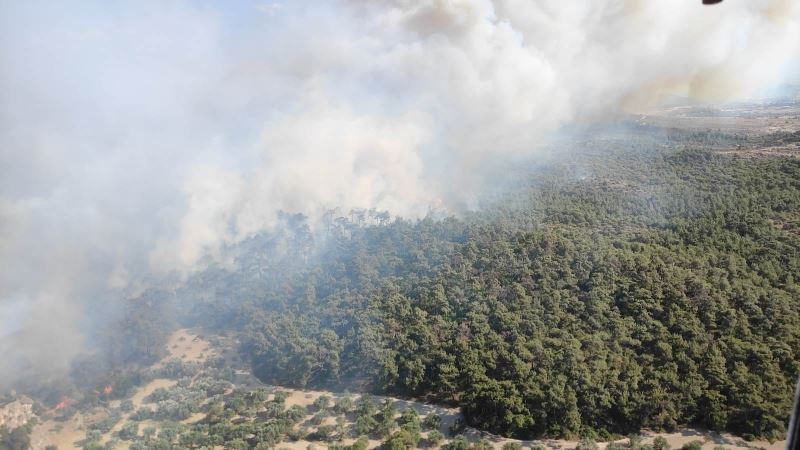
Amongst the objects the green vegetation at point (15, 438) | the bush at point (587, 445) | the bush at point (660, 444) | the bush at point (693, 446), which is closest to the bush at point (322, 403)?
the bush at point (587, 445)

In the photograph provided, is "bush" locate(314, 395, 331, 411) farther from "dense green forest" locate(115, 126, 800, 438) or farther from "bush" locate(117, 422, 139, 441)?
"bush" locate(117, 422, 139, 441)

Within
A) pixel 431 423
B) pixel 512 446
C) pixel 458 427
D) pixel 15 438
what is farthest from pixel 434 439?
pixel 15 438

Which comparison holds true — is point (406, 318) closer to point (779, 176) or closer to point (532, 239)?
point (532, 239)

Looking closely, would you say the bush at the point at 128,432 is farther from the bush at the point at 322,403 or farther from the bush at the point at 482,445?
the bush at the point at 482,445

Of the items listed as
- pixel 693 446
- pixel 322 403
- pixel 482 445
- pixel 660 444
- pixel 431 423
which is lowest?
pixel 693 446

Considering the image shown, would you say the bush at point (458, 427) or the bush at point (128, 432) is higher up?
the bush at point (128, 432)

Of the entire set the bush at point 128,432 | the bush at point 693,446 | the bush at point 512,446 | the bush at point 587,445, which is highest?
the bush at point 128,432

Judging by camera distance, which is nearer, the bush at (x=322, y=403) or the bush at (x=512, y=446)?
the bush at (x=512, y=446)

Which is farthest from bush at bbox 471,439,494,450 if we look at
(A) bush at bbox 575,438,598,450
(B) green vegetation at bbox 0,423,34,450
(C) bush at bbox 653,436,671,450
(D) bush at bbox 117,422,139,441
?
(B) green vegetation at bbox 0,423,34,450

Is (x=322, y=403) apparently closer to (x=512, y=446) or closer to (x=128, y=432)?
(x=128, y=432)
